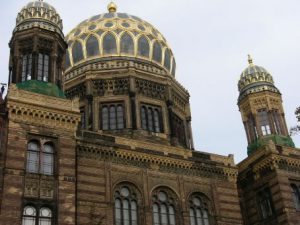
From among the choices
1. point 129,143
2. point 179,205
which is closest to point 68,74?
point 129,143

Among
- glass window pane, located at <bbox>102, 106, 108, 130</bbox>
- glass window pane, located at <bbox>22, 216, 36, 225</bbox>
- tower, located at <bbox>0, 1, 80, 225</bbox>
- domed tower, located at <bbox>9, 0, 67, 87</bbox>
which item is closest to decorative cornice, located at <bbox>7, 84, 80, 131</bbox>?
tower, located at <bbox>0, 1, 80, 225</bbox>

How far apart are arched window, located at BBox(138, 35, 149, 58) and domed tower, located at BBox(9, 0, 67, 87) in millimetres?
9263

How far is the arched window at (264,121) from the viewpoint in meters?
35.8

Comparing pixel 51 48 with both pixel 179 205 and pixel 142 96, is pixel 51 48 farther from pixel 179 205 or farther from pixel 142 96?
pixel 179 205

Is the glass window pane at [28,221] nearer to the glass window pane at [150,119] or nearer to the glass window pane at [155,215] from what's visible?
the glass window pane at [155,215]

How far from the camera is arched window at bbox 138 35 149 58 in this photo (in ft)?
124

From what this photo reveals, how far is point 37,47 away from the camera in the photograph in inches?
1104

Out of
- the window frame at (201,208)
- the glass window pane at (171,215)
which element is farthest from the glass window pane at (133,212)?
the window frame at (201,208)

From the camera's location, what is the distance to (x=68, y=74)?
37.5 meters

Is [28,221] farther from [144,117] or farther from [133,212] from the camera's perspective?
[144,117]

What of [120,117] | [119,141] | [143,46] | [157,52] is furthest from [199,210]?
[143,46]

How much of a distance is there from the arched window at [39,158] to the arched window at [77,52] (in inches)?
577

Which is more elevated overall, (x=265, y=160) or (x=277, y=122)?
(x=277, y=122)

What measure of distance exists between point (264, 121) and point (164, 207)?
12639mm
